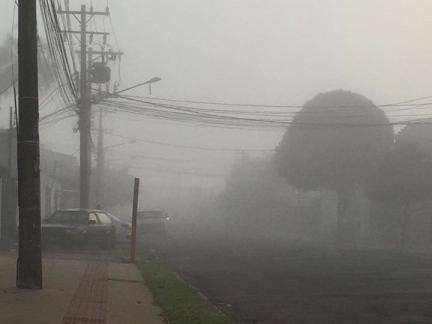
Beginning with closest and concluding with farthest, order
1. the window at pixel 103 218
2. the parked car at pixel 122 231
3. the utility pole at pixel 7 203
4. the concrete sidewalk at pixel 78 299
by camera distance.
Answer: the concrete sidewalk at pixel 78 299 < the window at pixel 103 218 < the utility pole at pixel 7 203 < the parked car at pixel 122 231

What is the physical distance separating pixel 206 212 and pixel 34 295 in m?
120

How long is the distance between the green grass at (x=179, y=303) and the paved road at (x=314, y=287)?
1.58ft

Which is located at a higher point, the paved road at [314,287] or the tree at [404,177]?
the tree at [404,177]

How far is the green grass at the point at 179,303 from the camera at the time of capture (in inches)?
443

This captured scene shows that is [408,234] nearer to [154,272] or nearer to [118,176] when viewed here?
[154,272]

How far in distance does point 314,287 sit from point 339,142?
99.9ft

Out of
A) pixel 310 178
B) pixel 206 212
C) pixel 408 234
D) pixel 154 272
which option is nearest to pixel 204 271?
pixel 154 272

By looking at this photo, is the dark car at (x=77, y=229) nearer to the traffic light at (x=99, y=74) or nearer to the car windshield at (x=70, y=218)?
the car windshield at (x=70, y=218)

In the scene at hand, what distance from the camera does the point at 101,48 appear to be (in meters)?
38.7

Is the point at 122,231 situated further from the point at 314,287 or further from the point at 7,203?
the point at 314,287

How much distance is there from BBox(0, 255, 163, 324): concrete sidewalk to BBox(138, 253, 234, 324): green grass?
0.70ft

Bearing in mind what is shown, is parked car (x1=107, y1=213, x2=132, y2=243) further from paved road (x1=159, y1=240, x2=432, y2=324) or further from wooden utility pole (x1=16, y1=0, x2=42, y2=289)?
wooden utility pole (x1=16, y1=0, x2=42, y2=289)

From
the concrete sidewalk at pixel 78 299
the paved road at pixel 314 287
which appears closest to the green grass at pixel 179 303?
the concrete sidewalk at pixel 78 299

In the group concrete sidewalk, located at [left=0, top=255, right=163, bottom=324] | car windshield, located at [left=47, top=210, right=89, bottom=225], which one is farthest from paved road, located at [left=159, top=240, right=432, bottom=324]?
car windshield, located at [left=47, top=210, right=89, bottom=225]
